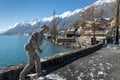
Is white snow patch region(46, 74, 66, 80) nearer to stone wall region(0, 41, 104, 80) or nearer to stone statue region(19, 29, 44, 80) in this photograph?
stone statue region(19, 29, 44, 80)

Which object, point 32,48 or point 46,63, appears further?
point 46,63

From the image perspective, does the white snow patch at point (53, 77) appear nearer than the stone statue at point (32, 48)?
No

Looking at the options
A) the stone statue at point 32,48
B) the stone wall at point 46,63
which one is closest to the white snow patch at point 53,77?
the stone statue at point 32,48

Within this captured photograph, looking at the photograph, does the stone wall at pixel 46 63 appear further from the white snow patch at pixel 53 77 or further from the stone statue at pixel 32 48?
the white snow patch at pixel 53 77

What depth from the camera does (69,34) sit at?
79.6m

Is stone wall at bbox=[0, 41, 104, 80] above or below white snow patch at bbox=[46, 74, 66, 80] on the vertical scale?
above

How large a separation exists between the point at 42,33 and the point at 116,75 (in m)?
4.30

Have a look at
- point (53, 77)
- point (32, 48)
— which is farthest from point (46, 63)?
point (32, 48)

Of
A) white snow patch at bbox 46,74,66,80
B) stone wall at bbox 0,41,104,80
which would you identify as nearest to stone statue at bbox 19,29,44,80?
stone wall at bbox 0,41,104,80

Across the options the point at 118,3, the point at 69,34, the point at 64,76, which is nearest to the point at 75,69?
the point at 64,76

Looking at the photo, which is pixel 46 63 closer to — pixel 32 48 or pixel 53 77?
pixel 53 77

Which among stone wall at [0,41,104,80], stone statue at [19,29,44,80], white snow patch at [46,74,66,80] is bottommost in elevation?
white snow patch at [46,74,66,80]

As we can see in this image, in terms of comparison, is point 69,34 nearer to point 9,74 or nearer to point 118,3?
point 118,3

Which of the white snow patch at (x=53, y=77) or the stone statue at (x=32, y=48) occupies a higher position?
the stone statue at (x=32, y=48)
